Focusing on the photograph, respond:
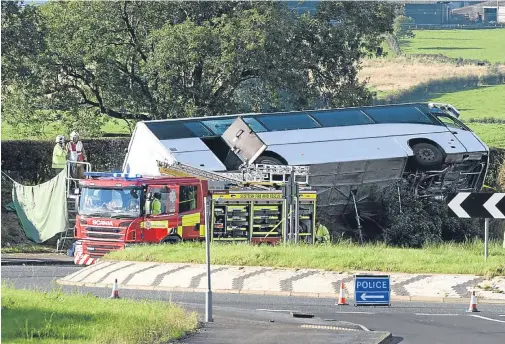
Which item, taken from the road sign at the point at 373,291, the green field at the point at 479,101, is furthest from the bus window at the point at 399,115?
the green field at the point at 479,101

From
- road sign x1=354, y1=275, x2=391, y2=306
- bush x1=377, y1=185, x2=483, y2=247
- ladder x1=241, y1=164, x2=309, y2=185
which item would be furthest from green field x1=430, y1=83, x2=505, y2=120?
road sign x1=354, y1=275, x2=391, y2=306

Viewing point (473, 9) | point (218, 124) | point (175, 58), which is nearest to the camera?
point (218, 124)

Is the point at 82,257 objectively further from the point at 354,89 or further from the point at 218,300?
the point at 354,89

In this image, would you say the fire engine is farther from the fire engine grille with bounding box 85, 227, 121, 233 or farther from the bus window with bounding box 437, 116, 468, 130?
the bus window with bounding box 437, 116, 468, 130

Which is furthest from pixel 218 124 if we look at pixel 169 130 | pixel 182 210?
pixel 182 210

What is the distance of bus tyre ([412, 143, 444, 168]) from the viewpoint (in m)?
38.0

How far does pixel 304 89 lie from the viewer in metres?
45.8

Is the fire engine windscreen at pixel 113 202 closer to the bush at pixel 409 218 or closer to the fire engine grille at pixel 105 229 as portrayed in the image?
the fire engine grille at pixel 105 229

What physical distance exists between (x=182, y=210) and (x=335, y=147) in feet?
26.6

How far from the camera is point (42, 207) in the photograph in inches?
1417

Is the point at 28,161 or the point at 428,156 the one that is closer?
the point at 428,156

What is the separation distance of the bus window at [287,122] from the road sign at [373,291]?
15.9 metres

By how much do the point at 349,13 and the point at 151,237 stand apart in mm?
20030

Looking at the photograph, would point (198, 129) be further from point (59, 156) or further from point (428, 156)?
point (428, 156)
